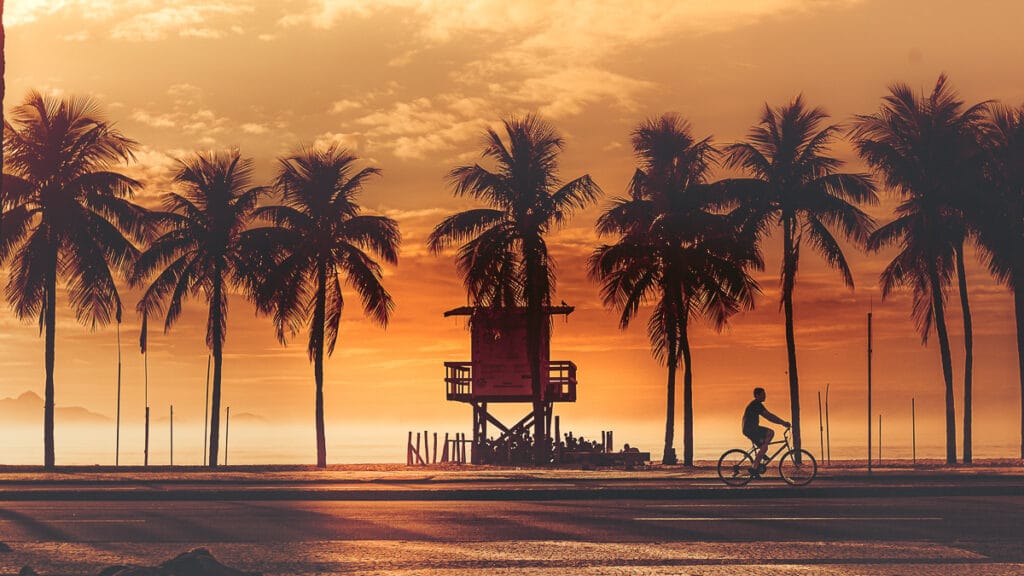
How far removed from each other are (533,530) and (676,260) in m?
26.9

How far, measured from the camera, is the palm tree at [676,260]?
40.9 metres

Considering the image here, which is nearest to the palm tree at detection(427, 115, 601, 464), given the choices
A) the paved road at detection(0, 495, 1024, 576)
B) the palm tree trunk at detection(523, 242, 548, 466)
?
the palm tree trunk at detection(523, 242, 548, 466)

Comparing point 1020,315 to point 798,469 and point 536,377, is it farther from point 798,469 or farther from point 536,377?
point 798,469

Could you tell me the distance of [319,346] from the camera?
141ft

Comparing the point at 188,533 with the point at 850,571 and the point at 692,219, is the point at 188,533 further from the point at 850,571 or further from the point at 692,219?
the point at 692,219

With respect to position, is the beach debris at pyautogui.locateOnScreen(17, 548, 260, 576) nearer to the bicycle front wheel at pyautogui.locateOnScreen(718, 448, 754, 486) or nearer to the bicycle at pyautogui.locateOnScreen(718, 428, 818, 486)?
the bicycle at pyautogui.locateOnScreen(718, 428, 818, 486)

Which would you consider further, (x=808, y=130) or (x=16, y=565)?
(x=808, y=130)

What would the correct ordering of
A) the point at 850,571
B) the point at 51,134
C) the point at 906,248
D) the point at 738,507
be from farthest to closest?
the point at 906,248 < the point at 51,134 < the point at 738,507 < the point at 850,571

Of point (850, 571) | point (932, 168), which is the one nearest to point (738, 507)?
point (850, 571)

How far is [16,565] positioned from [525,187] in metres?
31.9

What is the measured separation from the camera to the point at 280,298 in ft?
142

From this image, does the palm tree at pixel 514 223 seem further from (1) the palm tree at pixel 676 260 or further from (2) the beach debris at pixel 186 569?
(2) the beach debris at pixel 186 569

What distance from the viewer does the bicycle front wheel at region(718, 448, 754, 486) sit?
23.3 meters

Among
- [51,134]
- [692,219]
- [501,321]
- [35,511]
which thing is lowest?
[35,511]
